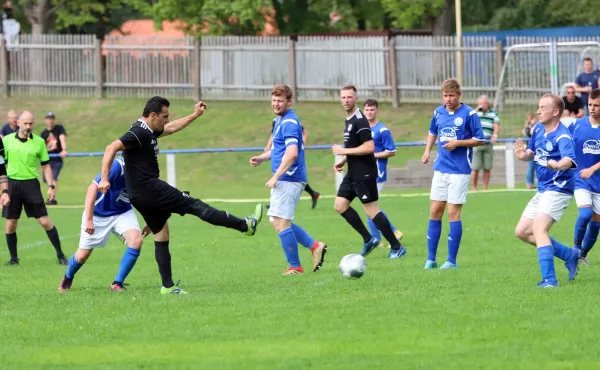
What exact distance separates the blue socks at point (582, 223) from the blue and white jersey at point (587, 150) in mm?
221

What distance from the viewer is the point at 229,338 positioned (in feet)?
29.3

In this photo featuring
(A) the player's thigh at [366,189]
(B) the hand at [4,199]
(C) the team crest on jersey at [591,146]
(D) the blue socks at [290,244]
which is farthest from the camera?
(A) the player's thigh at [366,189]

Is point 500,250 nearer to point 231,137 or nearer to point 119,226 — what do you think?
point 119,226

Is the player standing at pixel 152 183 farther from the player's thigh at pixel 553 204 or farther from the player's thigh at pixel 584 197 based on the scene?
the player's thigh at pixel 584 197

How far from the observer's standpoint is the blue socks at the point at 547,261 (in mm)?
10828

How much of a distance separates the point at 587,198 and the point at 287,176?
123 inches

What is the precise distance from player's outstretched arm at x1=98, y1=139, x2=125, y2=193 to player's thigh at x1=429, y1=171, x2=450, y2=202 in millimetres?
3681

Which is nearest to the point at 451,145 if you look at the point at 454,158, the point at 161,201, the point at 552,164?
the point at 454,158

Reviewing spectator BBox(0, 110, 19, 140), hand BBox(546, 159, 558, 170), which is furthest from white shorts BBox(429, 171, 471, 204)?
spectator BBox(0, 110, 19, 140)

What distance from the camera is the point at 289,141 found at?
1262cm

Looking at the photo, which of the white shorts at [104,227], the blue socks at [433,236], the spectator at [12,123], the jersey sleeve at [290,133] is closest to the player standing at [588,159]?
the blue socks at [433,236]

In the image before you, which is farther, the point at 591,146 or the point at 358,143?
the point at 358,143

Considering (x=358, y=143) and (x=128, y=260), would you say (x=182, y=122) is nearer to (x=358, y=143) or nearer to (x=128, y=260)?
(x=128, y=260)

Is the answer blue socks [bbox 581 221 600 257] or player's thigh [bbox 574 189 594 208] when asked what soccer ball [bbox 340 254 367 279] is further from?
blue socks [bbox 581 221 600 257]
